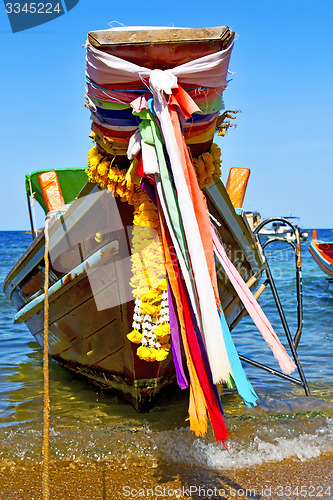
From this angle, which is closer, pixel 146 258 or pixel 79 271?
pixel 146 258

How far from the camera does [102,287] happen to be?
11.3 ft

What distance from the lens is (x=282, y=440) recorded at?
3.51 metres

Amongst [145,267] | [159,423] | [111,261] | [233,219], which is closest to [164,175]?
[145,267]

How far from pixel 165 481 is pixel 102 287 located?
1.29 meters

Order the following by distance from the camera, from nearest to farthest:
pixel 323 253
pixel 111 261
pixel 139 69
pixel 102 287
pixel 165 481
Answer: pixel 139 69, pixel 165 481, pixel 111 261, pixel 102 287, pixel 323 253

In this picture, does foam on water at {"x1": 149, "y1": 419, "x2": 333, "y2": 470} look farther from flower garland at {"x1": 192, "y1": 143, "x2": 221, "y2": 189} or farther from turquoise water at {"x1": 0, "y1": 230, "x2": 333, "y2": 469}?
flower garland at {"x1": 192, "y1": 143, "x2": 221, "y2": 189}

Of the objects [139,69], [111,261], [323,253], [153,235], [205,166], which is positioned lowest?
[323,253]

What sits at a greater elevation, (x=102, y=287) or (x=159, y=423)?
(x=102, y=287)

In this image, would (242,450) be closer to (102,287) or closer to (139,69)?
(102,287)

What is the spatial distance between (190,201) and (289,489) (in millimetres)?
1746

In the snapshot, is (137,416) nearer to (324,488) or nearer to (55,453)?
(55,453)

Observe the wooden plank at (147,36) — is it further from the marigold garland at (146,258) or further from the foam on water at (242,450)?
the foam on water at (242,450)

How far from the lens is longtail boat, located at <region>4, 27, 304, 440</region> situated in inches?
98.0

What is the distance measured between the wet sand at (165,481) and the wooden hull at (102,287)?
0.61 m
